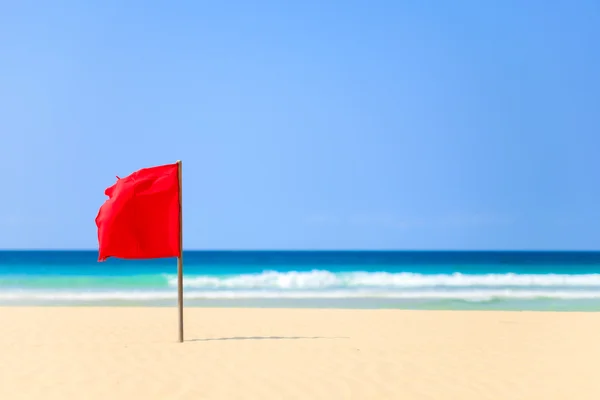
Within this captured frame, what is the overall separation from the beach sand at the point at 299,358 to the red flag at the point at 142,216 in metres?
1.51

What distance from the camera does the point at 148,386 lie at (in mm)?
7090

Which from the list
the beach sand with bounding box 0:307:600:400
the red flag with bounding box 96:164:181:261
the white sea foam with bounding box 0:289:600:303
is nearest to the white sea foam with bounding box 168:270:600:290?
the white sea foam with bounding box 0:289:600:303

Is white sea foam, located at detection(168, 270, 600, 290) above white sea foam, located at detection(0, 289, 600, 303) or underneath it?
underneath

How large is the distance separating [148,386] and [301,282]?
27828 millimetres

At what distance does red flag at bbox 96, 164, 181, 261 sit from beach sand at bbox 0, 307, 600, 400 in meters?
1.51

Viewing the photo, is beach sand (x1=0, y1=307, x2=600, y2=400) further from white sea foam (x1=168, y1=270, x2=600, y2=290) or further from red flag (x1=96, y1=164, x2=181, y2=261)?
white sea foam (x1=168, y1=270, x2=600, y2=290)

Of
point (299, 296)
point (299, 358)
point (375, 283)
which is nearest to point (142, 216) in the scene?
point (299, 358)

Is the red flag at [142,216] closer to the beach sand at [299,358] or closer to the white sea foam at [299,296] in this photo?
the beach sand at [299,358]

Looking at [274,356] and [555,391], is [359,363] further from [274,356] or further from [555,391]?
[555,391]

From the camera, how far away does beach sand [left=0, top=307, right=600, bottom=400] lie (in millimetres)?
6969

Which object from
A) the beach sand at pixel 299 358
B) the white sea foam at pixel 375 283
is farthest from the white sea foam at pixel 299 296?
the beach sand at pixel 299 358

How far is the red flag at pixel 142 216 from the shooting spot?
9203 mm

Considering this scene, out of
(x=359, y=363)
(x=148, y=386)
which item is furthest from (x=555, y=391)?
(x=148, y=386)

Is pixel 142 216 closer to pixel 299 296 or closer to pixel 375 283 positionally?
pixel 299 296
